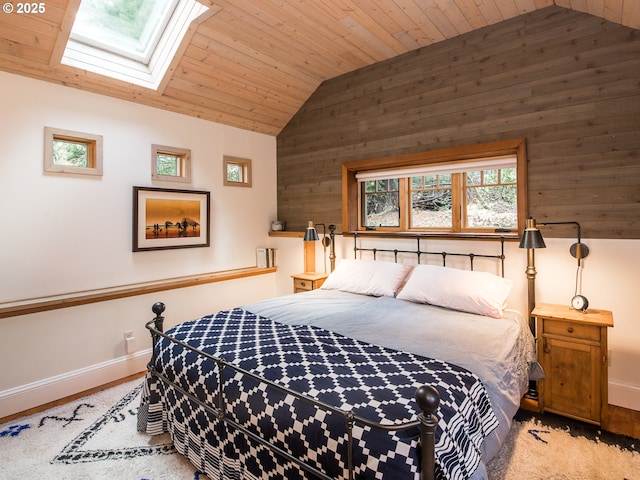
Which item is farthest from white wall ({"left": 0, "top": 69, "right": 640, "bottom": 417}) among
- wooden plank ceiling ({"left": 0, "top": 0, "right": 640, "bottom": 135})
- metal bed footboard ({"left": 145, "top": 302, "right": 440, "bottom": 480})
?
metal bed footboard ({"left": 145, "top": 302, "right": 440, "bottom": 480})

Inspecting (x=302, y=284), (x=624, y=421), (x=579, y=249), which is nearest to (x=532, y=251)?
(x=579, y=249)

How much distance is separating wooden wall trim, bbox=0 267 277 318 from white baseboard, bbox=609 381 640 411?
144 inches

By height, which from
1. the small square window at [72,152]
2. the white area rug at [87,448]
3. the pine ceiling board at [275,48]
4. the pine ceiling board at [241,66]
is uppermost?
the pine ceiling board at [275,48]

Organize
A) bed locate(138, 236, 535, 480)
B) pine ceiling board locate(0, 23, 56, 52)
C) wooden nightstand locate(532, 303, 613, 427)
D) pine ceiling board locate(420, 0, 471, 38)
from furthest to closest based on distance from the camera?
pine ceiling board locate(420, 0, 471, 38)
pine ceiling board locate(0, 23, 56, 52)
wooden nightstand locate(532, 303, 613, 427)
bed locate(138, 236, 535, 480)

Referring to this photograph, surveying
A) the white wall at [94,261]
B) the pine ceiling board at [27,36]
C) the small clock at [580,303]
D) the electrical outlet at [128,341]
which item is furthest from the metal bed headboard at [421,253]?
the pine ceiling board at [27,36]

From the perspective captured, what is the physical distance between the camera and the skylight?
308 centimetres

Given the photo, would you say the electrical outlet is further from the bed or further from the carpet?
the bed

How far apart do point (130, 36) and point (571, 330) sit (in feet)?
14.4

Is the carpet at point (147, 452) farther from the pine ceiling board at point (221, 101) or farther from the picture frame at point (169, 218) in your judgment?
the pine ceiling board at point (221, 101)

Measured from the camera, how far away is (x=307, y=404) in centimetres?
155

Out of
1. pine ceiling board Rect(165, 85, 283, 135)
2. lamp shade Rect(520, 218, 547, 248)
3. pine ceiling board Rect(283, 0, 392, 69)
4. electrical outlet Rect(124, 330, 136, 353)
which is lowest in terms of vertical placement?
electrical outlet Rect(124, 330, 136, 353)

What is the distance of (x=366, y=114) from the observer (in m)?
4.13

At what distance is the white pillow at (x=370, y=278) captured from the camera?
344 cm

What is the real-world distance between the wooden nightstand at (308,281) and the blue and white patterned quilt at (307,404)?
1.66 meters
